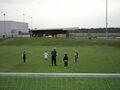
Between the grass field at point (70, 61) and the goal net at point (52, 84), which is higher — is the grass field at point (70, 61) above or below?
below

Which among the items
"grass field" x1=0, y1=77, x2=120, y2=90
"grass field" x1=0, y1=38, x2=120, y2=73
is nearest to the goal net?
"grass field" x1=0, y1=77, x2=120, y2=90

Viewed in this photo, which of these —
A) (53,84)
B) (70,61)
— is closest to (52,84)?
(53,84)

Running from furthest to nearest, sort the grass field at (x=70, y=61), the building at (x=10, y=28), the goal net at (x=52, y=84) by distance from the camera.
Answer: the building at (x=10, y=28) → the grass field at (x=70, y=61) → the goal net at (x=52, y=84)

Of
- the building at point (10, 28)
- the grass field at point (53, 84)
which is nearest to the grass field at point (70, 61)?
the grass field at point (53, 84)

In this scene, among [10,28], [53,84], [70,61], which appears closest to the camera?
[53,84]

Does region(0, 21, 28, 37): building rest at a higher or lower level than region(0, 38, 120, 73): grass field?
higher

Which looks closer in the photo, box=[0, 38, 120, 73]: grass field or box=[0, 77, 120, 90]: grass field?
box=[0, 77, 120, 90]: grass field

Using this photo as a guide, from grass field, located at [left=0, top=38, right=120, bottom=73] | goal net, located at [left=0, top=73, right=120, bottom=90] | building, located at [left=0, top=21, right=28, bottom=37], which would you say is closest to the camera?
goal net, located at [left=0, top=73, right=120, bottom=90]

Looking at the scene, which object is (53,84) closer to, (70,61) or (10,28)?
(70,61)

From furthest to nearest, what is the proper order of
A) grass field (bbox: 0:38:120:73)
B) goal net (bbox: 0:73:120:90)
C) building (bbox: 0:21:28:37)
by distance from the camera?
building (bbox: 0:21:28:37), grass field (bbox: 0:38:120:73), goal net (bbox: 0:73:120:90)

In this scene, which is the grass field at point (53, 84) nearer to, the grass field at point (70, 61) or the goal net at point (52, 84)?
the goal net at point (52, 84)

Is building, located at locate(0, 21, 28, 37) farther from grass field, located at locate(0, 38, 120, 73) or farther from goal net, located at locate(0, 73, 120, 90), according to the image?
goal net, located at locate(0, 73, 120, 90)

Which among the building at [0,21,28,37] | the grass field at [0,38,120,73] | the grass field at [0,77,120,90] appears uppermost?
the building at [0,21,28,37]

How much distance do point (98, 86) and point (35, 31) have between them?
375 feet
